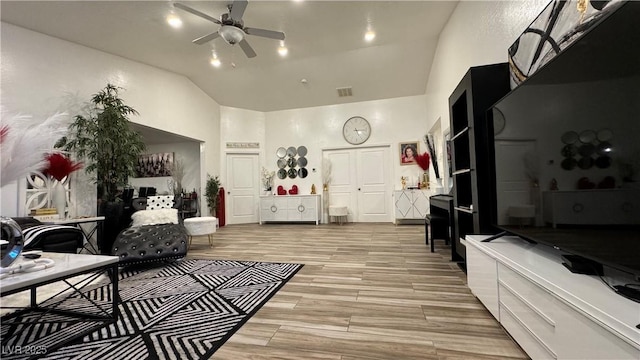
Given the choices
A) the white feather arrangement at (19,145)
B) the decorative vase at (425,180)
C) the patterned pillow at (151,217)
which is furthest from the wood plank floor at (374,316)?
the decorative vase at (425,180)

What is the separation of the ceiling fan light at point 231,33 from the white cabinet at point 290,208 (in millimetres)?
4043

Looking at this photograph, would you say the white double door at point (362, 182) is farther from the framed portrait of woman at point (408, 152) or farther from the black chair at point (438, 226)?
the black chair at point (438, 226)

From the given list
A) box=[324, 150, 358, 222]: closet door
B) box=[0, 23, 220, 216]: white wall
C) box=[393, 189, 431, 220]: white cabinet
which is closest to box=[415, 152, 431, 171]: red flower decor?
box=[393, 189, 431, 220]: white cabinet

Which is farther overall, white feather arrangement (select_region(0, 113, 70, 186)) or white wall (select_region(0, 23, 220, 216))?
white wall (select_region(0, 23, 220, 216))

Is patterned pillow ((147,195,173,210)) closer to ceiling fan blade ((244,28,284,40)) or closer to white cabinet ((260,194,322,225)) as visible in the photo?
white cabinet ((260,194,322,225))

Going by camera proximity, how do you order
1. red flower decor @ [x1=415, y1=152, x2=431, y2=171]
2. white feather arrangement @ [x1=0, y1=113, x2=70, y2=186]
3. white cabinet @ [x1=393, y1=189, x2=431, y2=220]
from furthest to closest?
red flower decor @ [x1=415, y1=152, x2=431, y2=171] → white cabinet @ [x1=393, y1=189, x2=431, y2=220] → white feather arrangement @ [x1=0, y1=113, x2=70, y2=186]

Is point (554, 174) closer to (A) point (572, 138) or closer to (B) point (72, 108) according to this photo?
(A) point (572, 138)

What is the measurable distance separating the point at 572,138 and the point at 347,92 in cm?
545

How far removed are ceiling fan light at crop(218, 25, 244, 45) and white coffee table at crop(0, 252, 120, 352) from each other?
285 centimetres

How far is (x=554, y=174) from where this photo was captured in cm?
118

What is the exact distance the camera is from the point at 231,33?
3.11 meters

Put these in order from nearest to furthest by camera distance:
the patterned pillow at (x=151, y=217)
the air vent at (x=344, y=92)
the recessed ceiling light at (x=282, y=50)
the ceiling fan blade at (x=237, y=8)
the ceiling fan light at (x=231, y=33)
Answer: the ceiling fan blade at (x=237, y=8)
the ceiling fan light at (x=231, y=33)
the patterned pillow at (x=151, y=217)
the recessed ceiling light at (x=282, y=50)
the air vent at (x=344, y=92)

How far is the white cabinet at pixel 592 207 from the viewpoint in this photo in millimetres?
842

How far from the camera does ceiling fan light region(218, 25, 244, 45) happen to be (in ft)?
10.00
